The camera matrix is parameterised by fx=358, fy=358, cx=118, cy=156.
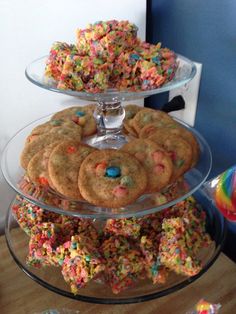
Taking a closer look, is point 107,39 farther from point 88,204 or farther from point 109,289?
point 109,289

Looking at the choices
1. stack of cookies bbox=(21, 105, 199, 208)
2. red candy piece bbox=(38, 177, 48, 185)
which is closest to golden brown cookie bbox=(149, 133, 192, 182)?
stack of cookies bbox=(21, 105, 199, 208)

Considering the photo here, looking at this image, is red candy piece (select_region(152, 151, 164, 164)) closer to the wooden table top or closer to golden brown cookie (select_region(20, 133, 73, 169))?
golden brown cookie (select_region(20, 133, 73, 169))

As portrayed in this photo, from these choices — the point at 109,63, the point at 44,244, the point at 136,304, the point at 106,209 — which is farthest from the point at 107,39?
the point at 136,304

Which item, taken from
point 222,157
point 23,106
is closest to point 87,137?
point 23,106

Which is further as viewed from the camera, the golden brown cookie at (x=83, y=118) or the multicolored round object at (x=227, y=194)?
the golden brown cookie at (x=83, y=118)

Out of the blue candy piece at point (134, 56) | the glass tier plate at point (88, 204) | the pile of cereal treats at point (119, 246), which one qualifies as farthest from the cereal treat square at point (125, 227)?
the blue candy piece at point (134, 56)

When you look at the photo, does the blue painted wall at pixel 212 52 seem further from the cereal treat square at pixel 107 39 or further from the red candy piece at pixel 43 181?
the red candy piece at pixel 43 181
